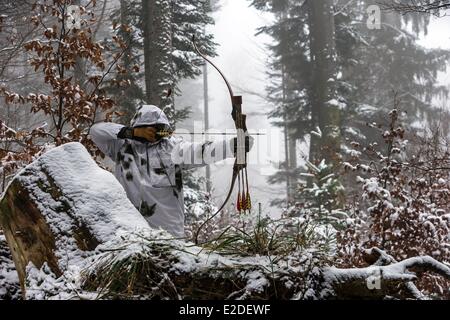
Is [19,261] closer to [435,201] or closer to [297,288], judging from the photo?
[297,288]

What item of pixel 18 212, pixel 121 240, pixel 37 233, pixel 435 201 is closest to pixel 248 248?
pixel 121 240

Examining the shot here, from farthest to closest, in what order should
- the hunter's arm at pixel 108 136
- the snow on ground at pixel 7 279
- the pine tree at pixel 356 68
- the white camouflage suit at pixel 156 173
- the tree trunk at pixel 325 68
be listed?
the pine tree at pixel 356 68 < the tree trunk at pixel 325 68 < the hunter's arm at pixel 108 136 < the white camouflage suit at pixel 156 173 < the snow on ground at pixel 7 279

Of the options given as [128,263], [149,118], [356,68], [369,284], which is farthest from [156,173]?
[356,68]

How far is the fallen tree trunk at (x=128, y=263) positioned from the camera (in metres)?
1.84

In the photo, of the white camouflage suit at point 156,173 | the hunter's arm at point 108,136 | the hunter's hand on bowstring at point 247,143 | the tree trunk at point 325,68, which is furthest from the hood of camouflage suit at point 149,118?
the tree trunk at point 325,68

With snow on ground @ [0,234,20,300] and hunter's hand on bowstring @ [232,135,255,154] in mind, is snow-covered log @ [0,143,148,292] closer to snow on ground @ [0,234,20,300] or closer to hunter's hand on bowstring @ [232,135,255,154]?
snow on ground @ [0,234,20,300]

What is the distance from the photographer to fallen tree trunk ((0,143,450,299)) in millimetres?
1845

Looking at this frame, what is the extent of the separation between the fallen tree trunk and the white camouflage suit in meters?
1.14

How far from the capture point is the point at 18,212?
2.40 metres

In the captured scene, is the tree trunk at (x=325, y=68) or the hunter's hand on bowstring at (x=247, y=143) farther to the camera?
the tree trunk at (x=325, y=68)

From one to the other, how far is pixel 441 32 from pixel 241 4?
3765cm

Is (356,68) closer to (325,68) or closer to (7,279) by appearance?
(325,68)

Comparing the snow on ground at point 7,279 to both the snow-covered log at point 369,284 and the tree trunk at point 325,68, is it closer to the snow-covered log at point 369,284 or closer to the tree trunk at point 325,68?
the snow-covered log at point 369,284

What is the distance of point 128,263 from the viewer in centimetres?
187
